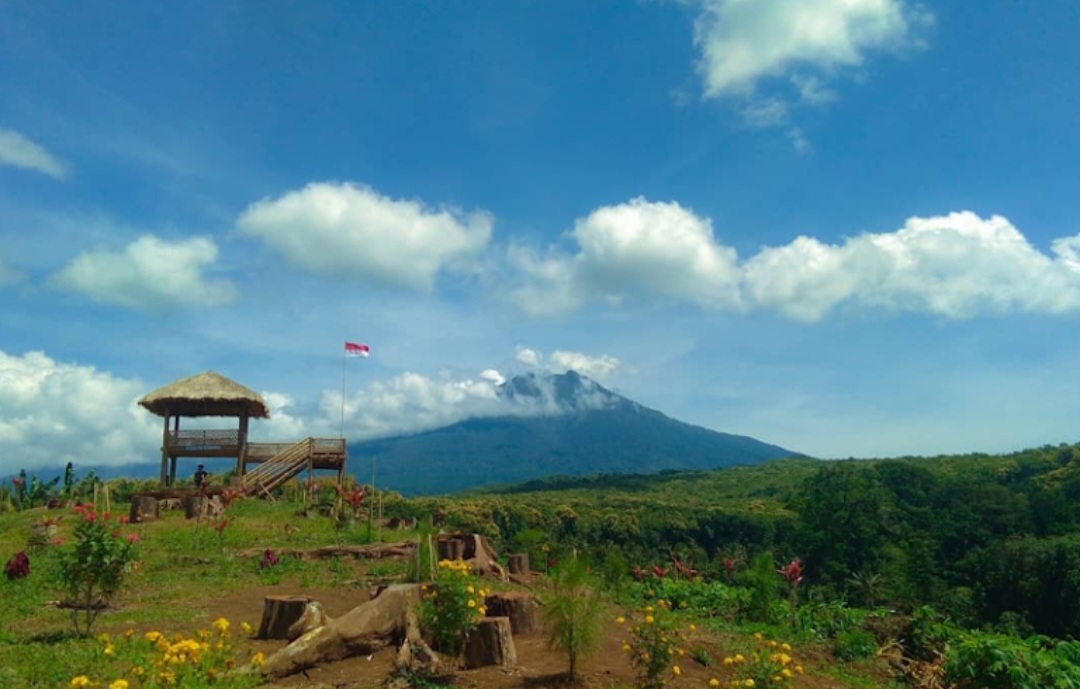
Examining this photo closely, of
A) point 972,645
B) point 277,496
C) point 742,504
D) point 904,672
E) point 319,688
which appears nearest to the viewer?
point 319,688

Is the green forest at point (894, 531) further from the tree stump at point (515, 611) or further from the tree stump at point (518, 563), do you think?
the tree stump at point (515, 611)

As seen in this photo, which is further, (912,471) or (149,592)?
(912,471)

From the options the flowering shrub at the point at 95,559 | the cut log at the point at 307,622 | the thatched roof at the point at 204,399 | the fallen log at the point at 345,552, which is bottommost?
the cut log at the point at 307,622

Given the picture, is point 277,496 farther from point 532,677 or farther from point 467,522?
point 532,677

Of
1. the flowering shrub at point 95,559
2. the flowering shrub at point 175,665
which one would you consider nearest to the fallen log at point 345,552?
the flowering shrub at point 95,559

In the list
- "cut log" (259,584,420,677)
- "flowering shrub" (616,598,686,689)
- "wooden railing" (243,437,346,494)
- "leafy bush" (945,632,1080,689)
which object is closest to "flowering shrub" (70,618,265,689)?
"cut log" (259,584,420,677)

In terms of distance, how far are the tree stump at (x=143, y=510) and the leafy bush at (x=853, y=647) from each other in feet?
62.6

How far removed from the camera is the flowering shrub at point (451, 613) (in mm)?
8641

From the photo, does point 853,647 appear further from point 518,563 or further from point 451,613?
point 518,563

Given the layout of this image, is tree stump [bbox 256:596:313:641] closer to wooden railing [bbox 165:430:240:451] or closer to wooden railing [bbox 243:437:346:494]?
wooden railing [bbox 243:437:346:494]

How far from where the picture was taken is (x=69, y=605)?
40.2 ft

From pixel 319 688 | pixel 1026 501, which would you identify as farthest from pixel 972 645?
pixel 1026 501

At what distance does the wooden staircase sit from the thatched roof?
2.27 m

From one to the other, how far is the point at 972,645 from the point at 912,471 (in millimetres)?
75069
